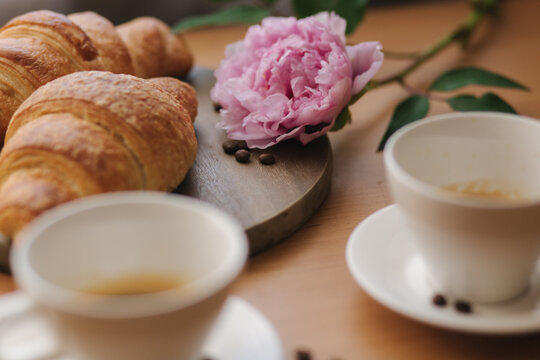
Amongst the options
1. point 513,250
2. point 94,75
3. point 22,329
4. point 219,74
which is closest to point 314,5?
point 219,74

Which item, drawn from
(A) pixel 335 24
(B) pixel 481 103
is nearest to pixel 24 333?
(A) pixel 335 24

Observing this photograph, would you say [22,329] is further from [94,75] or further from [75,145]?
[94,75]

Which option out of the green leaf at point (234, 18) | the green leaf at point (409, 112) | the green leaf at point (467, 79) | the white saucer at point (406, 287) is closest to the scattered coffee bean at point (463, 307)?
the white saucer at point (406, 287)

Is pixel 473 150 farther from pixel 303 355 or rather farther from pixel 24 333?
pixel 24 333

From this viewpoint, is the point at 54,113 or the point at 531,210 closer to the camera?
the point at 531,210

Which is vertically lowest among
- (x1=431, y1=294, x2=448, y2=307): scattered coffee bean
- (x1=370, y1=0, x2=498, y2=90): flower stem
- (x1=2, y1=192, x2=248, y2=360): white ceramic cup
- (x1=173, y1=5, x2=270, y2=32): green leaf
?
(x1=370, y1=0, x2=498, y2=90): flower stem

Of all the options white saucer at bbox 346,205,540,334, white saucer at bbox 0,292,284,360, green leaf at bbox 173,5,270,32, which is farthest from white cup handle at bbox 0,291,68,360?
green leaf at bbox 173,5,270,32

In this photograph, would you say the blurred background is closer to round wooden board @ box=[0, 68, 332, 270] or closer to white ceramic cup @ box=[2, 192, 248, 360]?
round wooden board @ box=[0, 68, 332, 270]
